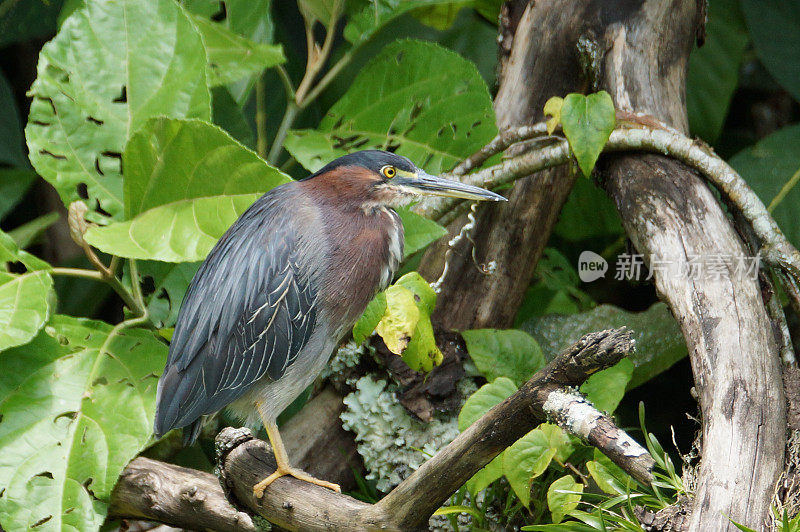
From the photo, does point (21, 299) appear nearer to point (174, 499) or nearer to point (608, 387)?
point (174, 499)

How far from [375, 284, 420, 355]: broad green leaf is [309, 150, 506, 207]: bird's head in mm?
242

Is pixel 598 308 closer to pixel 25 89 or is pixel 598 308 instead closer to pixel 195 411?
pixel 195 411

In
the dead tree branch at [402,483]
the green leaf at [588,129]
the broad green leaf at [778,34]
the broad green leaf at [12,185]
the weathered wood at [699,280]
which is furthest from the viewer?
the broad green leaf at [12,185]

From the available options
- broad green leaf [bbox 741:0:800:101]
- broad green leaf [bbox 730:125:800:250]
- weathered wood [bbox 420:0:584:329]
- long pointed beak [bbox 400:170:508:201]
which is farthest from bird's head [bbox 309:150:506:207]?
broad green leaf [bbox 741:0:800:101]

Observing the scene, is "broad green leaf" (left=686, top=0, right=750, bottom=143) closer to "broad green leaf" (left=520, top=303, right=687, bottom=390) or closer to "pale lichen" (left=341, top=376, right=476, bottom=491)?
"broad green leaf" (left=520, top=303, right=687, bottom=390)

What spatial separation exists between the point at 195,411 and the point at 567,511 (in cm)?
81

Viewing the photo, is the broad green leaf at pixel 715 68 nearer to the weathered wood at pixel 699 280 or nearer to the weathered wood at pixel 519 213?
the weathered wood at pixel 699 280

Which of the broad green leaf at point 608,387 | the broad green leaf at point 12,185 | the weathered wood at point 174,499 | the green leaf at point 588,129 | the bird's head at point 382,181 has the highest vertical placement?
the green leaf at point 588,129

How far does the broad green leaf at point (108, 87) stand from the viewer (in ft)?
6.58

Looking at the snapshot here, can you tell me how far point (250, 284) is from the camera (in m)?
1.67

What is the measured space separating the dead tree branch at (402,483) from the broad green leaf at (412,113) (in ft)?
2.85

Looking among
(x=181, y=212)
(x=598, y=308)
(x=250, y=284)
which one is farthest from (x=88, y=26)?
(x=598, y=308)

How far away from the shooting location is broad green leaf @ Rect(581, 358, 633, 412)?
1728 mm

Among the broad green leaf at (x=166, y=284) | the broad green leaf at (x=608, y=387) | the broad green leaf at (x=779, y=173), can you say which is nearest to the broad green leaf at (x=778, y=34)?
the broad green leaf at (x=779, y=173)
